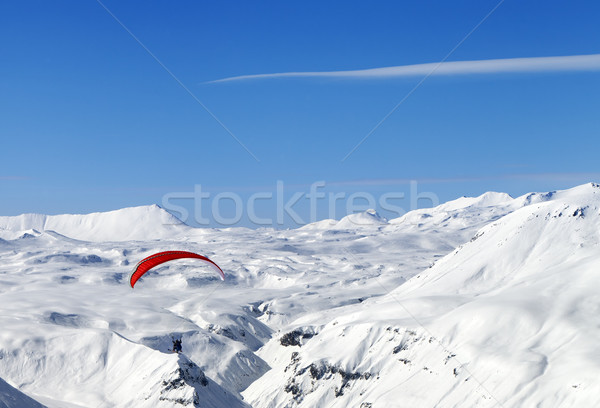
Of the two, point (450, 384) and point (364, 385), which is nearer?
point (450, 384)

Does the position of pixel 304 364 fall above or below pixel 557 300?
below

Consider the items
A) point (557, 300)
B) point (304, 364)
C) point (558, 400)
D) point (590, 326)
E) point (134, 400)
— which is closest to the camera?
point (558, 400)

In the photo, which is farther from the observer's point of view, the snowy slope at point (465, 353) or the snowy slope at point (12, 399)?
the snowy slope at point (465, 353)

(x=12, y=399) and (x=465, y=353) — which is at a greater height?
(x=465, y=353)

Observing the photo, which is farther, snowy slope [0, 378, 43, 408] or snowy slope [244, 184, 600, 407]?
snowy slope [244, 184, 600, 407]

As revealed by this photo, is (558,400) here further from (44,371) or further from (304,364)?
(44,371)

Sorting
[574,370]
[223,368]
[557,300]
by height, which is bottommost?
[223,368]

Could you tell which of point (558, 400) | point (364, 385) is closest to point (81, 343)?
point (364, 385)

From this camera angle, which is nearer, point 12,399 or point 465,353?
point 12,399
